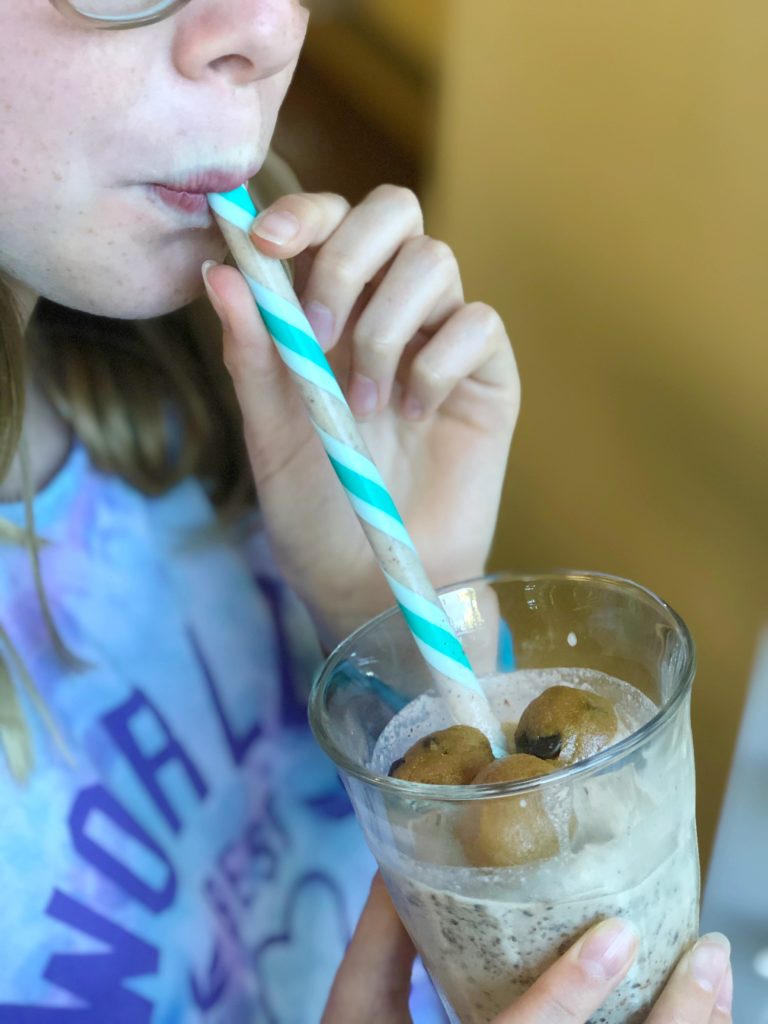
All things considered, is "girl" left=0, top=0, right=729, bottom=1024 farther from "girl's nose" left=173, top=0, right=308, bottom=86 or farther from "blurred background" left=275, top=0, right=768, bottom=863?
"blurred background" left=275, top=0, right=768, bottom=863

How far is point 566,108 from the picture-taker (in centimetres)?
123

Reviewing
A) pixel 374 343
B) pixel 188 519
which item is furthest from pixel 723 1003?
pixel 188 519

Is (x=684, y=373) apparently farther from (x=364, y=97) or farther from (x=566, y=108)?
(x=364, y=97)

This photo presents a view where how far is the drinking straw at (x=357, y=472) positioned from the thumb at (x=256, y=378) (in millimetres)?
15

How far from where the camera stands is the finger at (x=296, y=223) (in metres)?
0.80

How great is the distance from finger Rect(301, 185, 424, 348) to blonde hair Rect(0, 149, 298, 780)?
0.23 meters

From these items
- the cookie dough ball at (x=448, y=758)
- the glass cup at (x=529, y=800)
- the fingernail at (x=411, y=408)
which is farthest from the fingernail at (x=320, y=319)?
the cookie dough ball at (x=448, y=758)

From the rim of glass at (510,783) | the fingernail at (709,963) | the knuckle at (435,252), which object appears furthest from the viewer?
the knuckle at (435,252)

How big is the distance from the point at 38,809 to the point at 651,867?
538mm

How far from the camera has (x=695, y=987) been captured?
0.69 meters

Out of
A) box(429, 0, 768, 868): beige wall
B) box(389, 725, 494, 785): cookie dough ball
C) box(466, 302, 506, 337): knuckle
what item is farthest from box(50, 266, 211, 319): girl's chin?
box(429, 0, 768, 868): beige wall

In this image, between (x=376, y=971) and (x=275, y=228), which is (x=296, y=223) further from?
(x=376, y=971)

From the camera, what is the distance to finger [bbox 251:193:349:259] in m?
0.80

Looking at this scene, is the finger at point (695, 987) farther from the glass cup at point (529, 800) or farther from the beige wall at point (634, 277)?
the beige wall at point (634, 277)
